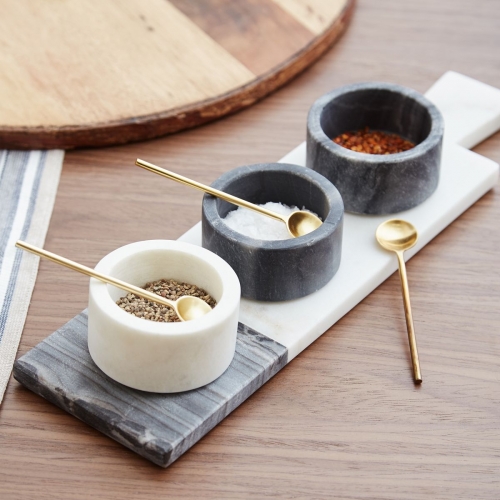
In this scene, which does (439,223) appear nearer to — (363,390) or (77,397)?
(363,390)

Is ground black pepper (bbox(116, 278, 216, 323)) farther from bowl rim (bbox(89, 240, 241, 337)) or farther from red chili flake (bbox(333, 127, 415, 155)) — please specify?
red chili flake (bbox(333, 127, 415, 155))

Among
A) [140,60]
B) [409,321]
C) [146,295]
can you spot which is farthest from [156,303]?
[140,60]

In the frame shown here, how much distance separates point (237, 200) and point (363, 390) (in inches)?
11.6

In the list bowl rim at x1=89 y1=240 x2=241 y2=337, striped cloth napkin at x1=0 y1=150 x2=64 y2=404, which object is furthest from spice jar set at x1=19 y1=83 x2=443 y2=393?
striped cloth napkin at x1=0 y1=150 x2=64 y2=404

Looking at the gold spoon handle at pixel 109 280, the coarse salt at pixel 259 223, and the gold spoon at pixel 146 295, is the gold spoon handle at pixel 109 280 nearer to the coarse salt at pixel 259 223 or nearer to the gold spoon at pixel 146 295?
the gold spoon at pixel 146 295

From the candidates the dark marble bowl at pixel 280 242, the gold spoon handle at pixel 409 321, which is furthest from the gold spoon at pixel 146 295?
the gold spoon handle at pixel 409 321

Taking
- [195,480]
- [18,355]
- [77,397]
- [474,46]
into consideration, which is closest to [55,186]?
[18,355]

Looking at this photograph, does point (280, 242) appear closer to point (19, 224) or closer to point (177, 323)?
point (177, 323)

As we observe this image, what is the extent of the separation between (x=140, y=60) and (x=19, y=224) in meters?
0.42

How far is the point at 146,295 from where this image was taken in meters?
0.92

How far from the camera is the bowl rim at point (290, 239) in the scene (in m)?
1.03

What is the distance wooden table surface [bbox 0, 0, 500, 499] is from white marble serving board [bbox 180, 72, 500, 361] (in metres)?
0.02

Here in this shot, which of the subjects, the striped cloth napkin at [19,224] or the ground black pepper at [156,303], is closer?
the ground black pepper at [156,303]

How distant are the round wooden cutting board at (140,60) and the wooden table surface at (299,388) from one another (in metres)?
0.05
